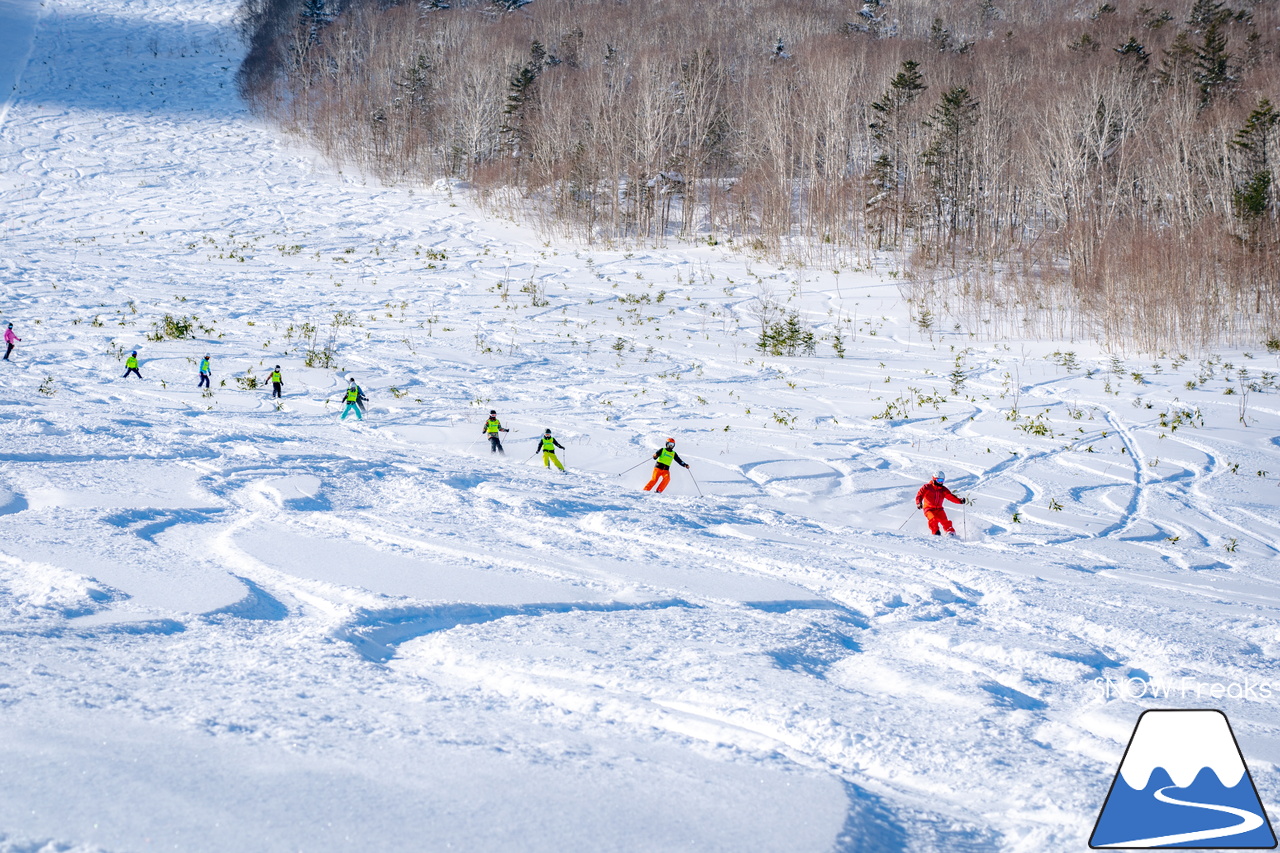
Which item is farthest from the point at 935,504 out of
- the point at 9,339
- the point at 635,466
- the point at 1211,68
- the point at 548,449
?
the point at 1211,68

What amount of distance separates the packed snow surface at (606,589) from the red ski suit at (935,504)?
330 mm

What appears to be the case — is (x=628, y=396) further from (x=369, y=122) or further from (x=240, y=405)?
(x=369, y=122)

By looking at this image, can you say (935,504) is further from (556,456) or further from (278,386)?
(278,386)

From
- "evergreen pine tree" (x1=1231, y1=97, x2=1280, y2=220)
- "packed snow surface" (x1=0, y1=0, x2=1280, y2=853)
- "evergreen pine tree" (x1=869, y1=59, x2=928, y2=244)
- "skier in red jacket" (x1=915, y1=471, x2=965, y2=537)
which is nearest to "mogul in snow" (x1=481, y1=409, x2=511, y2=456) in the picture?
"packed snow surface" (x1=0, y1=0, x2=1280, y2=853)

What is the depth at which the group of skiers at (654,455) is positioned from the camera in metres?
9.84

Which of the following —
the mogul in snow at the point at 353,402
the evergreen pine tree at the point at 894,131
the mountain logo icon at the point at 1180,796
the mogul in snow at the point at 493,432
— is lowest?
the mountain logo icon at the point at 1180,796

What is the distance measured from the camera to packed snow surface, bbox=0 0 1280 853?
2.96 metres

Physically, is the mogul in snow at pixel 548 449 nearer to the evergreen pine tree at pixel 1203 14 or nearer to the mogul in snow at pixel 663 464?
the mogul in snow at pixel 663 464

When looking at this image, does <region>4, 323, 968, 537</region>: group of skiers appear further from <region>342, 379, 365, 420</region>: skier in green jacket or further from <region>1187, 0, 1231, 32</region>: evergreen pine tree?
<region>1187, 0, 1231, 32</region>: evergreen pine tree

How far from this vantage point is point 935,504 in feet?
32.3

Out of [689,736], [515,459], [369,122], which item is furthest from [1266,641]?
[369,122]

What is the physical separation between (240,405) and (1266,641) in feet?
48.6

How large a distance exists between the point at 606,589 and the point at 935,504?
560 cm

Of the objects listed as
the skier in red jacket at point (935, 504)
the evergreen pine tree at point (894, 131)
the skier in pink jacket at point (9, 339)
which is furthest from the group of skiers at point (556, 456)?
the evergreen pine tree at point (894, 131)
